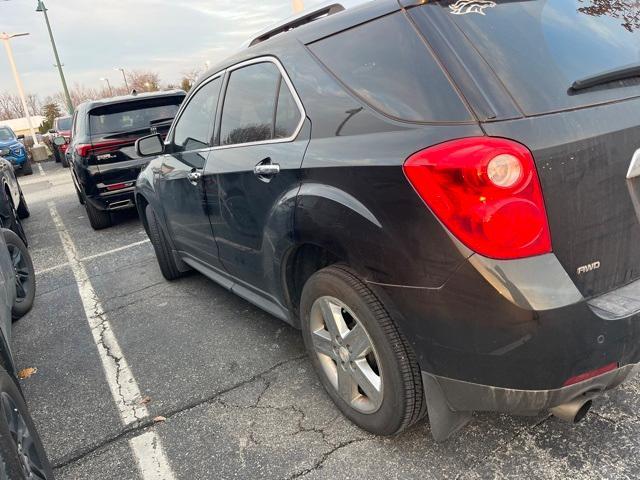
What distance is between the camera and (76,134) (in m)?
7.43

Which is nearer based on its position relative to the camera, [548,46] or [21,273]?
[548,46]

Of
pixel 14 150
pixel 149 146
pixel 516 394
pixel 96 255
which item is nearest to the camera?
pixel 516 394

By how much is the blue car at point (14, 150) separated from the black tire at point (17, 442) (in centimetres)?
1637

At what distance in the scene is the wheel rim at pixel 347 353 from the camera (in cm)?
215

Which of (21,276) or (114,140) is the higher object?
(114,140)

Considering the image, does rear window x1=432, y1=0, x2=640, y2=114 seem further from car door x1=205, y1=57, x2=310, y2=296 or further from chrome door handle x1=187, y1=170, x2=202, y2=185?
chrome door handle x1=187, y1=170, x2=202, y2=185

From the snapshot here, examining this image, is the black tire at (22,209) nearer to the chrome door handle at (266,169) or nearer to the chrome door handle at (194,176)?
the chrome door handle at (194,176)

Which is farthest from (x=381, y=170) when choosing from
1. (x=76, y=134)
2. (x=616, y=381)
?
(x=76, y=134)

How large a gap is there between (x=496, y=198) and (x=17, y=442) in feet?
6.10

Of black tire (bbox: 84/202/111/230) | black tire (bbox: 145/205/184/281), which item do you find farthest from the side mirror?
black tire (bbox: 84/202/111/230)

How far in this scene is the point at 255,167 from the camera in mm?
2547

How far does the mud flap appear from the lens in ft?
6.26

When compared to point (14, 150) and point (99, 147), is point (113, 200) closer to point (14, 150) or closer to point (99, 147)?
point (99, 147)

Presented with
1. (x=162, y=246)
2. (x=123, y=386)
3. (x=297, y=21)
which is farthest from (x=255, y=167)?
(x=162, y=246)
